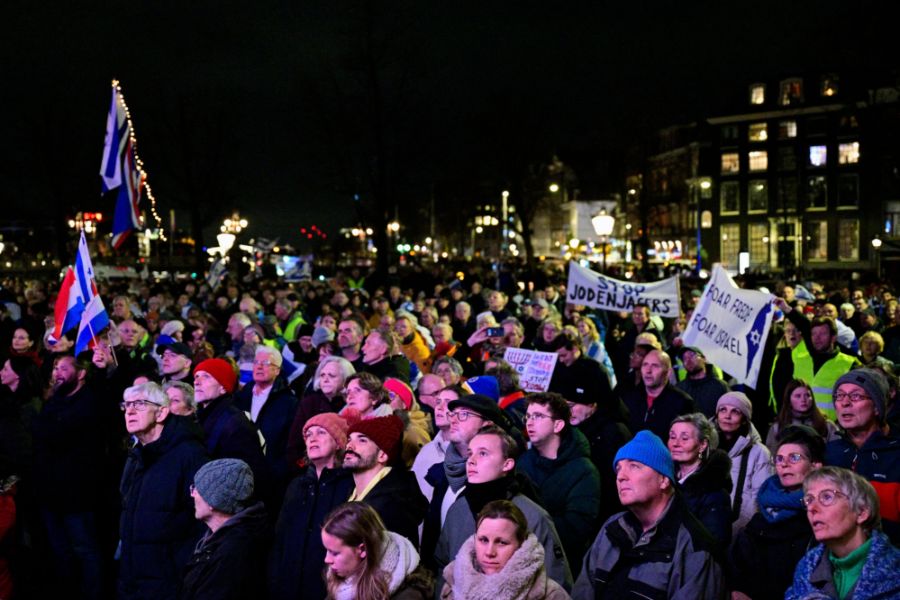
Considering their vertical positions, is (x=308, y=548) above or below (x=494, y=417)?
below

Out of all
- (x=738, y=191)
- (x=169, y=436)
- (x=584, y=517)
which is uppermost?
(x=738, y=191)

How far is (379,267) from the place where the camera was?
88.9 ft

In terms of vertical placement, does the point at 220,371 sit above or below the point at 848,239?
below

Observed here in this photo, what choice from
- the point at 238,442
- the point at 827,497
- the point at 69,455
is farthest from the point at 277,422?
the point at 827,497

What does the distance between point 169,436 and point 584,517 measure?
8.45 ft

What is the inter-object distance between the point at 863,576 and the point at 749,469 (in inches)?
85.9

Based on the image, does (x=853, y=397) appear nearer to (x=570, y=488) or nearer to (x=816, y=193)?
(x=570, y=488)

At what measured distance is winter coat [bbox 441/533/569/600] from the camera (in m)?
3.62

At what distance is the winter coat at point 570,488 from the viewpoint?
517 cm

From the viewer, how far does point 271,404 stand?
742 cm

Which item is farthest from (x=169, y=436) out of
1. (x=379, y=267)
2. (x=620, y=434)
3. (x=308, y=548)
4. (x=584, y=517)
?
(x=379, y=267)

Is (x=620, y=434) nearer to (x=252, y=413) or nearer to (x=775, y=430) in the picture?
(x=775, y=430)

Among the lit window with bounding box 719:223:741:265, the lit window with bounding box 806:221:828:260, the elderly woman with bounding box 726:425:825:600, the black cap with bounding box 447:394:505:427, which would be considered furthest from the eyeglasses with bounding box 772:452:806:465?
the lit window with bounding box 719:223:741:265

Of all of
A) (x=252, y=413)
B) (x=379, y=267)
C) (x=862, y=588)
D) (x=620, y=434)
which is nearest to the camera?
(x=862, y=588)
